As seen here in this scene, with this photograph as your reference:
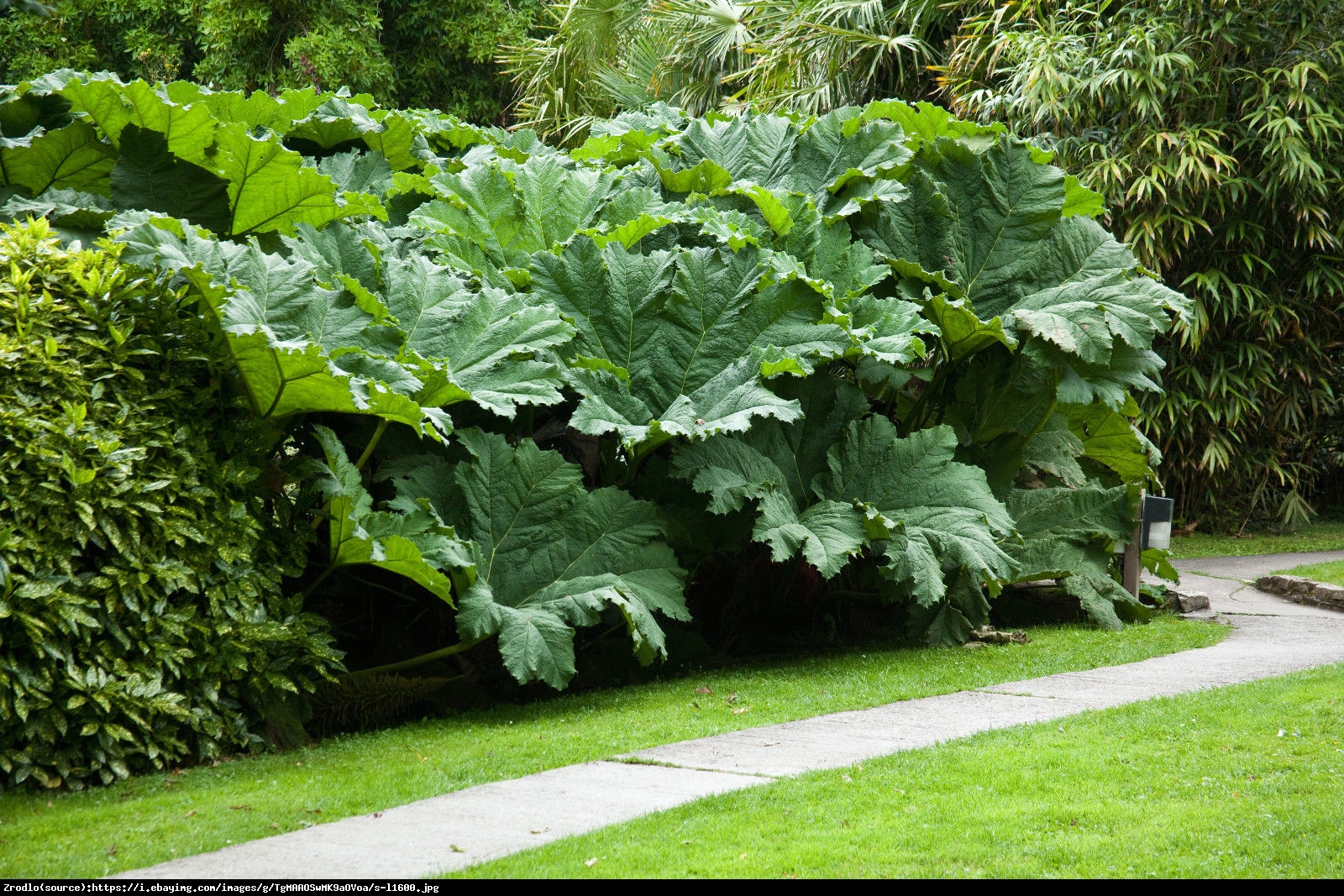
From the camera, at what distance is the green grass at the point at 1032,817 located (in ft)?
8.95

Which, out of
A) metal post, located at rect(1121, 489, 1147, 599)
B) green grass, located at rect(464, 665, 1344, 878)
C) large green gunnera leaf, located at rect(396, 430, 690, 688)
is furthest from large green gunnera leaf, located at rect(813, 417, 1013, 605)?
metal post, located at rect(1121, 489, 1147, 599)

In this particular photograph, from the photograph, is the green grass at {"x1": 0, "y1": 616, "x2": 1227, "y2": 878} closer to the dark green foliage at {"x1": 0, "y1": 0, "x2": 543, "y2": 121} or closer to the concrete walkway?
the concrete walkway

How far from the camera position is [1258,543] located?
10.8 metres

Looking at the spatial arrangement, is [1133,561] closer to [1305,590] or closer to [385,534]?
[1305,590]

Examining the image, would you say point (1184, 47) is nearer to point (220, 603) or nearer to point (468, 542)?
point (468, 542)

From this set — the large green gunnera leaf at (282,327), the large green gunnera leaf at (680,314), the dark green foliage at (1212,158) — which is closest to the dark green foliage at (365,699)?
the large green gunnera leaf at (282,327)

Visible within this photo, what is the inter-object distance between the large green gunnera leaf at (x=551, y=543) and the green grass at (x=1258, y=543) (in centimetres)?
668

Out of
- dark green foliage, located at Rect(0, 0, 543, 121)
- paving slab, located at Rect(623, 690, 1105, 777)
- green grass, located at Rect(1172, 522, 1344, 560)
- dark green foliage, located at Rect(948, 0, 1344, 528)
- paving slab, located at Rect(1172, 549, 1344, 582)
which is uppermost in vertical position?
dark green foliage, located at Rect(0, 0, 543, 121)

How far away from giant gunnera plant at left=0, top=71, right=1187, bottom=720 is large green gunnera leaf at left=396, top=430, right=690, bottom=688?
1 centimetres

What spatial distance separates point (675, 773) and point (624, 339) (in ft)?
7.13

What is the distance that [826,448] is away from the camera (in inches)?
219

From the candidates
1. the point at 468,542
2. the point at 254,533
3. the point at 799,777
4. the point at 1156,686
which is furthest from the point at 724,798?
→ the point at 1156,686

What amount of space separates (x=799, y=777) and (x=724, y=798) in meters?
0.33

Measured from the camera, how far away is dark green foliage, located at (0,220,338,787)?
3477 mm
